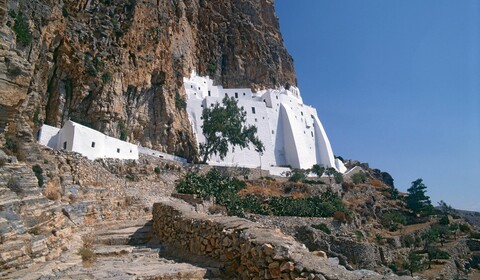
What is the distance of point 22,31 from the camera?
16.1 m

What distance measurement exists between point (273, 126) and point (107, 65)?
2467 cm

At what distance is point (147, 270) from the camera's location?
15.6 feet

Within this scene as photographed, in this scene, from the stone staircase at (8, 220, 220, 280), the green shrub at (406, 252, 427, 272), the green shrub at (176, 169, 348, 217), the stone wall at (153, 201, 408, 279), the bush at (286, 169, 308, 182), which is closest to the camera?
the stone wall at (153, 201, 408, 279)

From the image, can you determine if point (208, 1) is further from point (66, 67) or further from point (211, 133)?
point (66, 67)

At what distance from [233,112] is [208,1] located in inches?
922

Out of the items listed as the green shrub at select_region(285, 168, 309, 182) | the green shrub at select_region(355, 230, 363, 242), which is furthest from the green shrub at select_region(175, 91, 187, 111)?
the green shrub at select_region(355, 230, 363, 242)

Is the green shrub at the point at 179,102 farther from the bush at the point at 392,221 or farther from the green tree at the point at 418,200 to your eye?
the green tree at the point at 418,200

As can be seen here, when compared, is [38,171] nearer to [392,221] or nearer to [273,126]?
[392,221]

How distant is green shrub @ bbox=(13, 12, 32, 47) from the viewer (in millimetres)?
15797

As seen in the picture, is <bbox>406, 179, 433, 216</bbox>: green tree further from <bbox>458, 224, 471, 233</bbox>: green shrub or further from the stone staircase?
the stone staircase

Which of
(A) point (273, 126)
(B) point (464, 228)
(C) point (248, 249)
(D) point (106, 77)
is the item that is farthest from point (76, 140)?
(B) point (464, 228)

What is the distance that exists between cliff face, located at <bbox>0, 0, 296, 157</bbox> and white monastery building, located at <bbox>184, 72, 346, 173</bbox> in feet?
9.31

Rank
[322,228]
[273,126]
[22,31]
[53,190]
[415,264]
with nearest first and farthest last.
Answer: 1. [53,190]
2. [22,31]
3. [415,264]
4. [322,228]
5. [273,126]

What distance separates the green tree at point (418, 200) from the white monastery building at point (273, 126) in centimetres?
1085
